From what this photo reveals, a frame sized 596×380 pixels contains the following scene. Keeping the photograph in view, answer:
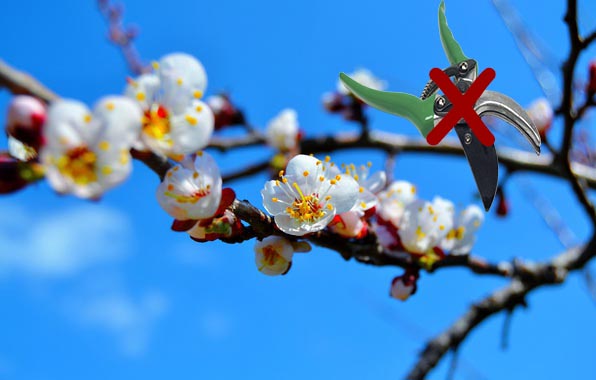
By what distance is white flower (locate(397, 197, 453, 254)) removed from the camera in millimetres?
1133

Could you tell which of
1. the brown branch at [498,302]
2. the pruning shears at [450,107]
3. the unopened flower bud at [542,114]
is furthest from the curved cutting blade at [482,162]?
the unopened flower bud at [542,114]

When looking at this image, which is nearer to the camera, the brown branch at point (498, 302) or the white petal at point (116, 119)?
the white petal at point (116, 119)

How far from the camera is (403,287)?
3.71ft

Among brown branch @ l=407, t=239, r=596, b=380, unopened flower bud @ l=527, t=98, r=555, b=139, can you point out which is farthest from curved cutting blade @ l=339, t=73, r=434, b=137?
unopened flower bud @ l=527, t=98, r=555, b=139

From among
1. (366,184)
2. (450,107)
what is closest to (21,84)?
(450,107)

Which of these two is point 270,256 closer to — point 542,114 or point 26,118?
point 26,118

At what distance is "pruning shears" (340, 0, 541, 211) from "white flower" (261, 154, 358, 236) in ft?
0.52

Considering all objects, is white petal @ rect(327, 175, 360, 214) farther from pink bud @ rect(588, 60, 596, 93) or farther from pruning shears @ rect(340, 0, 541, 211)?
pink bud @ rect(588, 60, 596, 93)

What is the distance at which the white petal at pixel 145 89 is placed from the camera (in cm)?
69

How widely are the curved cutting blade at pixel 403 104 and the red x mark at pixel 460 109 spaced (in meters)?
0.02

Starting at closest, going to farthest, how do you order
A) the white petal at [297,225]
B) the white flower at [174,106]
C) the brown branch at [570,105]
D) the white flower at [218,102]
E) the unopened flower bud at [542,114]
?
the white flower at [174,106], the white petal at [297,225], the brown branch at [570,105], the unopened flower bud at [542,114], the white flower at [218,102]

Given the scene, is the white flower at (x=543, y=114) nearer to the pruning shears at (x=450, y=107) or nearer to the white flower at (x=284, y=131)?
the white flower at (x=284, y=131)

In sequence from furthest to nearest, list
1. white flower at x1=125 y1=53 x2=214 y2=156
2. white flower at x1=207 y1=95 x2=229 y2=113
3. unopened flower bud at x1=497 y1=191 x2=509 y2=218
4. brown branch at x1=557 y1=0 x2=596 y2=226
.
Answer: white flower at x1=207 y1=95 x2=229 y2=113 → unopened flower bud at x1=497 y1=191 x2=509 y2=218 → brown branch at x1=557 y1=0 x2=596 y2=226 → white flower at x1=125 y1=53 x2=214 y2=156

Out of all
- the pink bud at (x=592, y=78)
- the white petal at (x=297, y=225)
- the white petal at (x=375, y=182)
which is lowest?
the white petal at (x=297, y=225)
